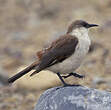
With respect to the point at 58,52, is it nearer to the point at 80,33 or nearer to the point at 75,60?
the point at 75,60

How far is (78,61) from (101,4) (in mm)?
11246

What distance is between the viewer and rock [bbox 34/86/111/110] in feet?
27.6

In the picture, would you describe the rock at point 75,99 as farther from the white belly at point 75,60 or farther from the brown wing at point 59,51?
the brown wing at point 59,51

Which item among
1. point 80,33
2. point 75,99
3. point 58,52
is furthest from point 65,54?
point 75,99

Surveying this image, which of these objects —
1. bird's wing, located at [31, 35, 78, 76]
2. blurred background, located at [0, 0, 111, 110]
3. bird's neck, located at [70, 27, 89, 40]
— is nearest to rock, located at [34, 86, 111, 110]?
bird's wing, located at [31, 35, 78, 76]

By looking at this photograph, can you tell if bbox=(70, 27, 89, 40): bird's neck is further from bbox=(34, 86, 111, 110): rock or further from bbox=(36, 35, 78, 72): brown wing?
bbox=(34, 86, 111, 110): rock

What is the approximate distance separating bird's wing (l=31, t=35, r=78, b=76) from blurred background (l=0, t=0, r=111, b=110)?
12.6ft

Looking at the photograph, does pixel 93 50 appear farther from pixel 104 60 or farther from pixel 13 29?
pixel 13 29

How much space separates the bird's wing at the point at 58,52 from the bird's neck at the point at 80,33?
10cm

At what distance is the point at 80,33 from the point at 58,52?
1.76ft

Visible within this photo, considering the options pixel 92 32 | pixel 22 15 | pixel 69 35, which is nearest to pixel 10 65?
pixel 92 32

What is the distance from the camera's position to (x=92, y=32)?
17484 mm

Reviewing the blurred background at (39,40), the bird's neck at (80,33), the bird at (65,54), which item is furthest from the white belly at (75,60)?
the blurred background at (39,40)

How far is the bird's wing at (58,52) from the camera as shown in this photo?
889 centimetres
